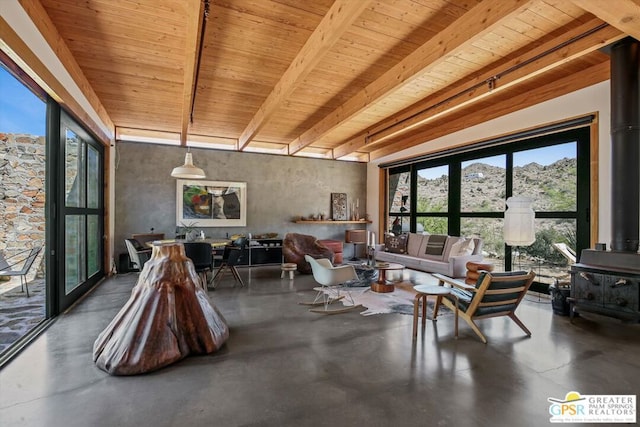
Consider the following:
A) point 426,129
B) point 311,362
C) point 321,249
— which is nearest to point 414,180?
point 426,129

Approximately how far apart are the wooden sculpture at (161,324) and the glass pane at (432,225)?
5.44m

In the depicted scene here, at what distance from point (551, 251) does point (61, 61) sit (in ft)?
23.2

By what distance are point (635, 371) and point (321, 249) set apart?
5.09m

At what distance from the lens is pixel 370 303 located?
4.51 meters

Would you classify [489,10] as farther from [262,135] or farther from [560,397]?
[262,135]

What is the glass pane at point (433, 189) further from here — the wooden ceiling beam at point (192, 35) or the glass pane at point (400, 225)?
the wooden ceiling beam at point (192, 35)

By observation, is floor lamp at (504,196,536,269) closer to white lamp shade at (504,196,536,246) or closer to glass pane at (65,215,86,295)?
white lamp shade at (504,196,536,246)

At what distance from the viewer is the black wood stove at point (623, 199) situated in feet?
11.0

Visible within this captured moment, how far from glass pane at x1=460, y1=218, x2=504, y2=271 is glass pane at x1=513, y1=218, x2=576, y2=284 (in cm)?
45

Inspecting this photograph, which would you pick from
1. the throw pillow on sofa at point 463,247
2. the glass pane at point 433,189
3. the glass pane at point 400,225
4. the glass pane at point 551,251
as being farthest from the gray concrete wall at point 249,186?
the glass pane at point 551,251

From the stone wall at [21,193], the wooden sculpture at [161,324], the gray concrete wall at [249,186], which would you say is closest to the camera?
the wooden sculpture at [161,324]

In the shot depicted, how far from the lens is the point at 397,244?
7320 mm

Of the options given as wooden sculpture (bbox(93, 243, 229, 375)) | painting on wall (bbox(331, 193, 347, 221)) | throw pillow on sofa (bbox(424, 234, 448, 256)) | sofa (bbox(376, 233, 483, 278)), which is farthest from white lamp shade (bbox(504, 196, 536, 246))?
painting on wall (bbox(331, 193, 347, 221))

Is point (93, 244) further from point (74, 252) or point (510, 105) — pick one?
point (510, 105)
